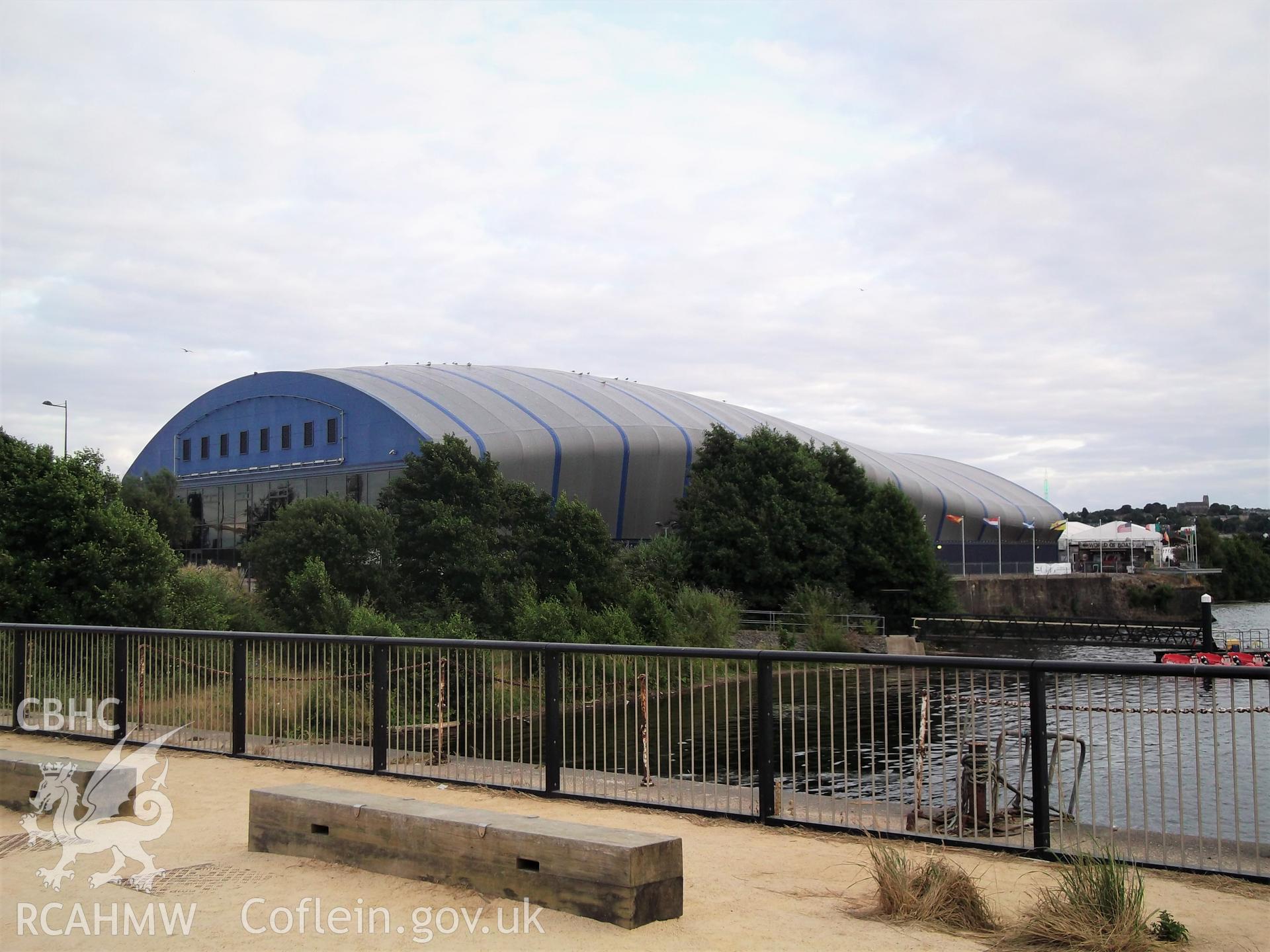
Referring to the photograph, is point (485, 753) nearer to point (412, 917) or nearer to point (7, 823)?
point (7, 823)

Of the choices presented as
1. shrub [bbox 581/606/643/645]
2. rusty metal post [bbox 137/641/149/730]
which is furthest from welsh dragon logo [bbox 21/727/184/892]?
shrub [bbox 581/606/643/645]

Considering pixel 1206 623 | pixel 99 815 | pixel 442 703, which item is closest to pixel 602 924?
pixel 99 815

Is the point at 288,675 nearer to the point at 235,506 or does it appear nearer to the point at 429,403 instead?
Answer: the point at 429,403

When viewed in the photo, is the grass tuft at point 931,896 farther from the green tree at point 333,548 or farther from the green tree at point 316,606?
the green tree at point 333,548

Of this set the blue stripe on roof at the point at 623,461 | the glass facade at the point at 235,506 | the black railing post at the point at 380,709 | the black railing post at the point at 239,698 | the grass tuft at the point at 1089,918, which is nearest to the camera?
the grass tuft at the point at 1089,918

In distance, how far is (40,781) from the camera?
9.09 meters

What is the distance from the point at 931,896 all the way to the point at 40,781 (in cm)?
715

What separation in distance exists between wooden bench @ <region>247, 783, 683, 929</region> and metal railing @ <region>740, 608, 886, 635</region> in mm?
34913

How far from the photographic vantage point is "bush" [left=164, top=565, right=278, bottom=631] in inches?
956

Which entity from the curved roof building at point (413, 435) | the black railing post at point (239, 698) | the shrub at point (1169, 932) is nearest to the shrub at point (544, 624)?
the curved roof building at point (413, 435)

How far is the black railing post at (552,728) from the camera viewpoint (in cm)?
994

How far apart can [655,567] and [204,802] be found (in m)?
35.7

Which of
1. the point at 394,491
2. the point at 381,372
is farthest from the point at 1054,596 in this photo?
the point at 394,491

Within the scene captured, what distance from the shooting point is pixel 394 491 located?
126 feet
